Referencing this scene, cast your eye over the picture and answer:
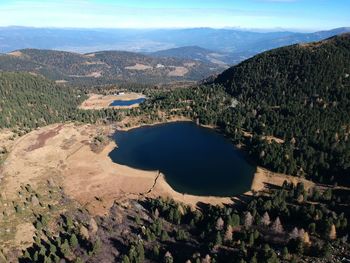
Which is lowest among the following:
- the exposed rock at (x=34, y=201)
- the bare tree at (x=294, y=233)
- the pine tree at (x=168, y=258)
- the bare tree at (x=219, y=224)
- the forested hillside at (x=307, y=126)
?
the exposed rock at (x=34, y=201)

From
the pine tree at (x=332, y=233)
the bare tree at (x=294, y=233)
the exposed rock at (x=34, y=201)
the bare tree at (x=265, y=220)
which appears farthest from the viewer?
the exposed rock at (x=34, y=201)

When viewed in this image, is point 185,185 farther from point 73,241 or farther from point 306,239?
point 306,239

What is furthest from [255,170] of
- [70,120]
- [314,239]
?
[70,120]

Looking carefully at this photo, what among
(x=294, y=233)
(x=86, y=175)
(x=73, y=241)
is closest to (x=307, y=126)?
(x=294, y=233)

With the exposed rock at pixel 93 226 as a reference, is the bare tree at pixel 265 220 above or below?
above

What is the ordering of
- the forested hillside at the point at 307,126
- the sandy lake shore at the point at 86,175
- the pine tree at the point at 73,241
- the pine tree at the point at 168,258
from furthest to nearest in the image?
the forested hillside at the point at 307,126 < the sandy lake shore at the point at 86,175 < the pine tree at the point at 73,241 < the pine tree at the point at 168,258

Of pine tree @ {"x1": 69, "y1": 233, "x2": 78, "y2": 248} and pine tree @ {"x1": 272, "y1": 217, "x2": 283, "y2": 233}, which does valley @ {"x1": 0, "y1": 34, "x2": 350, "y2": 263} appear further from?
pine tree @ {"x1": 272, "y1": 217, "x2": 283, "y2": 233}

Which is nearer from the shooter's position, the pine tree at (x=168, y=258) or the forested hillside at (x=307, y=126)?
the pine tree at (x=168, y=258)

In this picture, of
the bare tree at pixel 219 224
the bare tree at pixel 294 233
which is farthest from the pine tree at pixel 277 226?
the bare tree at pixel 219 224

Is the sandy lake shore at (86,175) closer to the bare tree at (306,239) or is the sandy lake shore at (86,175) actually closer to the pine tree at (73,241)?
the pine tree at (73,241)
